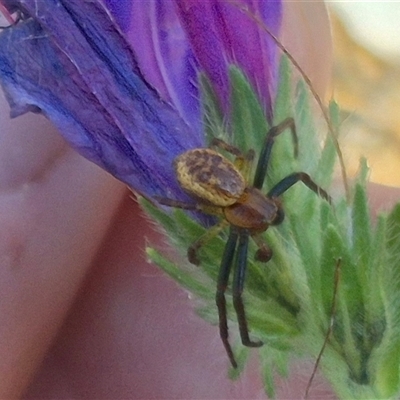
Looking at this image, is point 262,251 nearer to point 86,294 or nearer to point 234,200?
point 234,200

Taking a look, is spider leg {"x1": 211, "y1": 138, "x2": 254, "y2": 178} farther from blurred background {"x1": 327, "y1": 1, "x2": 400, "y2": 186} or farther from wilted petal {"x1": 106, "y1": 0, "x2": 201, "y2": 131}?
blurred background {"x1": 327, "y1": 1, "x2": 400, "y2": 186}

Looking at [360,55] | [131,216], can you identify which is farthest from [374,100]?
[131,216]

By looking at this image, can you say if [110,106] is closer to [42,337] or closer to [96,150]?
[96,150]

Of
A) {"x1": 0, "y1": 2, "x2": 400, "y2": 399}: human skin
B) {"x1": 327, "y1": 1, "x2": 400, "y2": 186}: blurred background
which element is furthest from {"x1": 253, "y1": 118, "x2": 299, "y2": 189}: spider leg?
{"x1": 327, "y1": 1, "x2": 400, "y2": 186}: blurred background

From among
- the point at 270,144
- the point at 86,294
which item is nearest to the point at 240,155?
the point at 270,144

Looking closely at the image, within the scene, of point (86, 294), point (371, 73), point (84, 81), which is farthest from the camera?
point (371, 73)

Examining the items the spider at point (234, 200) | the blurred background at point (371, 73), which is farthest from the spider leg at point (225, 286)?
the blurred background at point (371, 73)

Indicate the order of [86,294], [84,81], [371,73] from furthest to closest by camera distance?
[371,73], [86,294], [84,81]

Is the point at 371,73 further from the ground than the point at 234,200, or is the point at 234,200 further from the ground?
the point at 234,200
